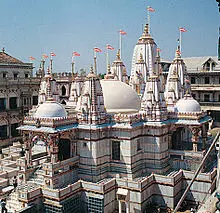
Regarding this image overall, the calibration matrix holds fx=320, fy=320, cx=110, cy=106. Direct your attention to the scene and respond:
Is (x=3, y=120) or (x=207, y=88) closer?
(x=3, y=120)

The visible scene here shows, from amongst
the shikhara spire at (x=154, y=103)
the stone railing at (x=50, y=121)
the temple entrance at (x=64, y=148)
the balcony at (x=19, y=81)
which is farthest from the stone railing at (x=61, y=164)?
the balcony at (x=19, y=81)

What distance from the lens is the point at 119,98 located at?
27.7m

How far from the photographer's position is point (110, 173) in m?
25.3

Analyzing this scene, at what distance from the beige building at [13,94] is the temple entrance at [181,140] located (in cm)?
2538

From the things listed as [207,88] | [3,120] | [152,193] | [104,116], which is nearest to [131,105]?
[104,116]

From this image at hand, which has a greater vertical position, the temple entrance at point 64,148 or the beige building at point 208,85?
the beige building at point 208,85

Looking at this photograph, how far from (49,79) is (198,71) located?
111 feet

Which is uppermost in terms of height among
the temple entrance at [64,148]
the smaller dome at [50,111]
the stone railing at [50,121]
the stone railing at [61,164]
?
the smaller dome at [50,111]

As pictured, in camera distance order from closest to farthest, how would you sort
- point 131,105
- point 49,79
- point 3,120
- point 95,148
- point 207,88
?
1. point 95,148
2. point 131,105
3. point 49,79
4. point 3,120
5. point 207,88

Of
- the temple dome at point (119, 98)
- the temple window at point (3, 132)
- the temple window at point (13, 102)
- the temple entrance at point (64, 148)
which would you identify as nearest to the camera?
the temple entrance at point (64, 148)

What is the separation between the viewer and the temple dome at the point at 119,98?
27328mm

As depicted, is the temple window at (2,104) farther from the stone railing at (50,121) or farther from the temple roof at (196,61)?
the temple roof at (196,61)

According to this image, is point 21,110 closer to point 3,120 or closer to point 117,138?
point 3,120

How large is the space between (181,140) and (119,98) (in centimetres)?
805
